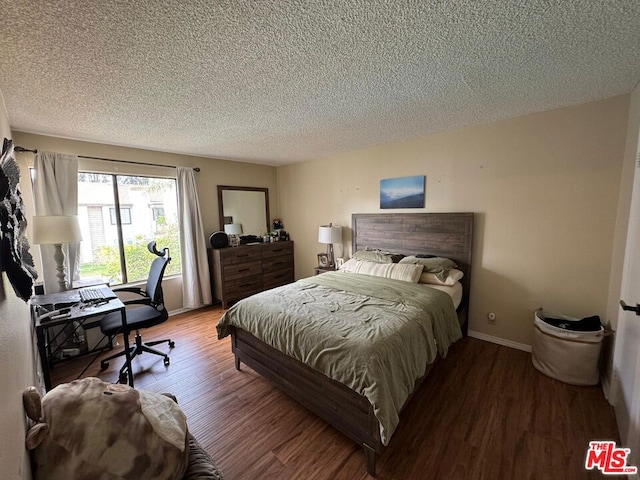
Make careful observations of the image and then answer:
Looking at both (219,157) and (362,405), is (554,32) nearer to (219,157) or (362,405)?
(362,405)

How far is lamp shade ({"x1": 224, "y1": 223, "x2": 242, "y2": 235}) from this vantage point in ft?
14.4

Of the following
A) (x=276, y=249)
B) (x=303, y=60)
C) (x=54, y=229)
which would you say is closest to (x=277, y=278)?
(x=276, y=249)

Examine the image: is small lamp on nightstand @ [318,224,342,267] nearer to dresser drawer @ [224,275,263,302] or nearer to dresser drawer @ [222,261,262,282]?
dresser drawer @ [222,261,262,282]

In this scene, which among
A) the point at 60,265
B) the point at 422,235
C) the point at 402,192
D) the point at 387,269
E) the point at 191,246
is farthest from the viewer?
the point at 191,246

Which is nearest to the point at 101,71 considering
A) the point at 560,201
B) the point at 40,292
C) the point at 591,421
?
the point at 40,292

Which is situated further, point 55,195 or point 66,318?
point 55,195

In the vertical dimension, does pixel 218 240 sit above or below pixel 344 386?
above

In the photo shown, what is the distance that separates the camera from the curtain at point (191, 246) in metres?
3.80

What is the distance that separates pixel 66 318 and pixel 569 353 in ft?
12.7

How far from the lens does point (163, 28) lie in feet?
4.14

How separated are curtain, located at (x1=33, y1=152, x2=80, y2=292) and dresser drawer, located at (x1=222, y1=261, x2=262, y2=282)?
1.70 m

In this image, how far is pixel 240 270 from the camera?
4145 millimetres

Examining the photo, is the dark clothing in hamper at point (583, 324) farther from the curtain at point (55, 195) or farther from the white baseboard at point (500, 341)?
the curtain at point (55, 195)

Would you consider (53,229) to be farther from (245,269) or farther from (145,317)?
(245,269)
